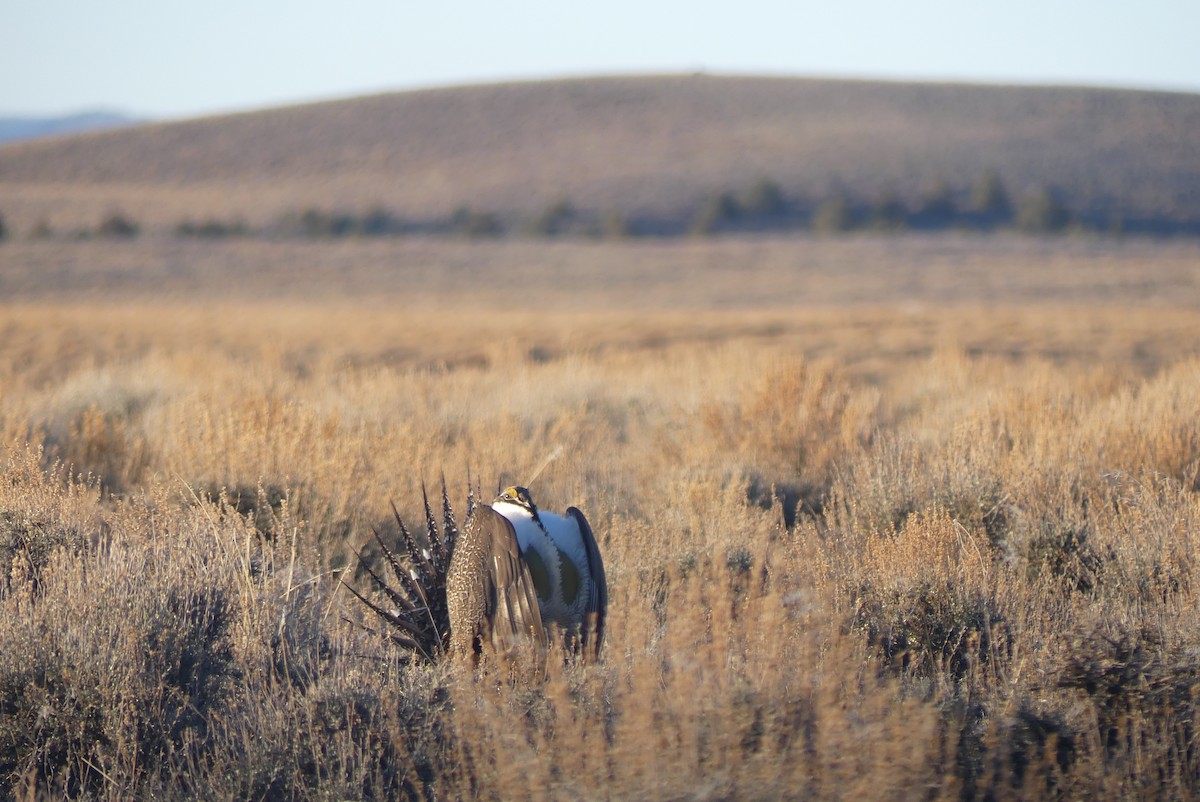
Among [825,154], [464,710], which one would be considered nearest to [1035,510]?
[464,710]

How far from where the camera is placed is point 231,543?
5.05 m

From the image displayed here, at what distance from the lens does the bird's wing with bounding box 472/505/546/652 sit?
3955 mm

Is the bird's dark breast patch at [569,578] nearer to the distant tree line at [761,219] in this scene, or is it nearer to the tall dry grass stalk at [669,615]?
the tall dry grass stalk at [669,615]

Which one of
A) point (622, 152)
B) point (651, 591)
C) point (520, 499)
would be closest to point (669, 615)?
point (651, 591)

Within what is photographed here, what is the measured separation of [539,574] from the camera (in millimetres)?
4031

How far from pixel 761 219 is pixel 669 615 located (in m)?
49.3

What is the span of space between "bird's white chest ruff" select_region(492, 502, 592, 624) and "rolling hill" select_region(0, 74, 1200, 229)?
47.7 metres

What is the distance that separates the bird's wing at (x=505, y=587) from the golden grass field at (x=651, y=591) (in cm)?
21

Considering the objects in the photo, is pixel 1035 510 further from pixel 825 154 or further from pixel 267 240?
pixel 825 154

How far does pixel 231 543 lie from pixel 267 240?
42758mm

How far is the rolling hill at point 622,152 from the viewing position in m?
53.2

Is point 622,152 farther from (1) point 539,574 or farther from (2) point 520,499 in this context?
(1) point 539,574

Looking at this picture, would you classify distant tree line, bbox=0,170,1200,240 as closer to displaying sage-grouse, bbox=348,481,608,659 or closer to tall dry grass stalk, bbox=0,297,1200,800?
tall dry grass stalk, bbox=0,297,1200,800

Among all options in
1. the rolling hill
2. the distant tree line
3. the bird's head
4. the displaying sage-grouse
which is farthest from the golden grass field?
the rolling hill
